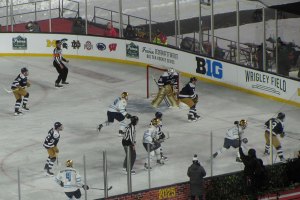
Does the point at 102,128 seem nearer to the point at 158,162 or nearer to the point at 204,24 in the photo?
the point at 158,162

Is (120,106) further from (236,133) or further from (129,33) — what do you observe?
(129,33)

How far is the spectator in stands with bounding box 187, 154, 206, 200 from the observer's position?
25.2 metres

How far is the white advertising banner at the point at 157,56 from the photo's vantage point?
35250 mm

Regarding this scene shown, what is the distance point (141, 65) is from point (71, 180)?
611 inches

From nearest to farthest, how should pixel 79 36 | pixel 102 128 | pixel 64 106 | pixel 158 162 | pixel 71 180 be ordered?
1. pixel 71 180
2. pixel 158 162
3. pixel 102 128
4. pixel 64 106
5. pixel 79 36

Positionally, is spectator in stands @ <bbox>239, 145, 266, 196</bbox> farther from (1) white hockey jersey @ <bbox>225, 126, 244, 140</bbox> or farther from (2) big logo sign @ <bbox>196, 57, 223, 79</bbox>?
(2) big logo sign @ <bbox>196, 57, 223, 79</bbox>

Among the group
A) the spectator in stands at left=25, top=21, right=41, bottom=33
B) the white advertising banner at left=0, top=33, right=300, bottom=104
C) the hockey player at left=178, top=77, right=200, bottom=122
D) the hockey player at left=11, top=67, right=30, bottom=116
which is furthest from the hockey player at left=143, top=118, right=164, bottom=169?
the spectator in stands at left=25, top=21, right=41, bottom=33

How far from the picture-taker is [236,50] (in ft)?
122

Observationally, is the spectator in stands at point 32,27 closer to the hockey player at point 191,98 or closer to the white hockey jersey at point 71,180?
the hockey player at point 191,98

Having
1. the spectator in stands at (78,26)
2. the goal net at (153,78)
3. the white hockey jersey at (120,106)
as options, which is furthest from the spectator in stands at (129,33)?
the white hockey jersey at (120,106)

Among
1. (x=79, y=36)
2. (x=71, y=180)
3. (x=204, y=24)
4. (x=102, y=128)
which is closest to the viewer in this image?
(x=71, y=180)

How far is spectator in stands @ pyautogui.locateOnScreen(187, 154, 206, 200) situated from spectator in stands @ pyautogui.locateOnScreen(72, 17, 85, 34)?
1766 centimetres

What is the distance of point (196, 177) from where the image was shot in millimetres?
25266

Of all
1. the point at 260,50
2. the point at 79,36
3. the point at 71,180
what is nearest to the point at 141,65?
the point at 79,36
